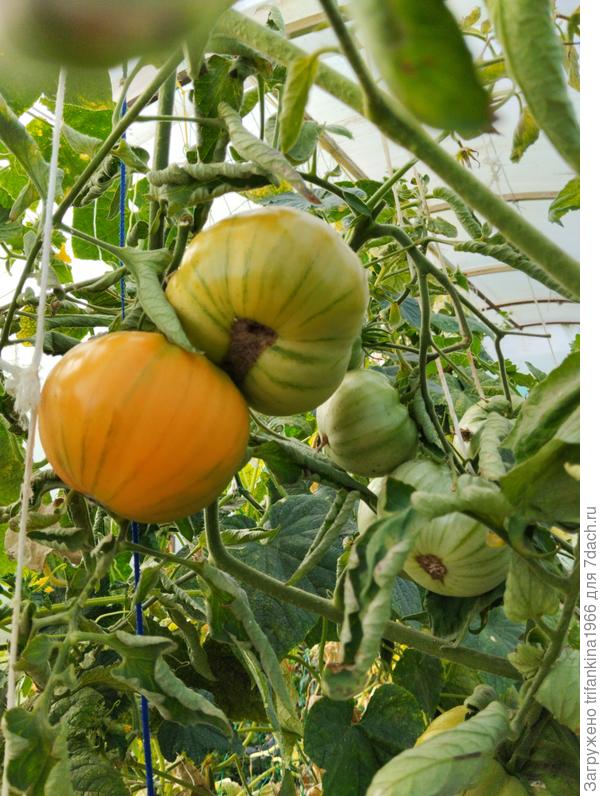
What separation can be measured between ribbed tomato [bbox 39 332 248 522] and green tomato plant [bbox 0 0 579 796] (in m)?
0.03

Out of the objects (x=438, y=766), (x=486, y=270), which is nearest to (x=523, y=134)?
(x=438, y=766)

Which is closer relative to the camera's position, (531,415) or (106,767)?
(531,415)

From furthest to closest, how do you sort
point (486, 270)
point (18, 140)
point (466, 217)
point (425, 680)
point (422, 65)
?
point (486, 270) < point (425, 680) < point (466, 217) < point (18, 140) < point (422, 65)

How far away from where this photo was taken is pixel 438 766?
0.43 metres

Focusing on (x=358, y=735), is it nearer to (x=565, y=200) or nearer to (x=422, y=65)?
(x=565, y=200)

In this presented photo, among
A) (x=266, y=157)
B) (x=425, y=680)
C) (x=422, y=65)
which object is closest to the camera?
(x=422, y=65)

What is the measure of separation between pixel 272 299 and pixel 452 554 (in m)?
0.28

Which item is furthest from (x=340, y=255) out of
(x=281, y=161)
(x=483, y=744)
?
(x=483, y=744)

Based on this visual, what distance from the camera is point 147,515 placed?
1.84ft

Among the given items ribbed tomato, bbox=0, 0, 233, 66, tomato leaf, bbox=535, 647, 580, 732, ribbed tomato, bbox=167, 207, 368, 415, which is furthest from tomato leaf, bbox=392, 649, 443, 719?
ribbed tomato, bbox=0, 0, 233, 66

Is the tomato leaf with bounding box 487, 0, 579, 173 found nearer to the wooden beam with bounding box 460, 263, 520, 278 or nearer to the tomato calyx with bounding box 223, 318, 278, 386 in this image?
the tomato calyx with bounding box 223, 318, 278, 386

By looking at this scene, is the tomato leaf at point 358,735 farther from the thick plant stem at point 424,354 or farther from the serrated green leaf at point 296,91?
the serrated green leaf at point 296,91
